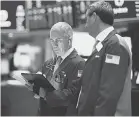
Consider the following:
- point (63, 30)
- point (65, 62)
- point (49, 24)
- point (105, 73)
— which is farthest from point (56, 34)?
point (49, 24)

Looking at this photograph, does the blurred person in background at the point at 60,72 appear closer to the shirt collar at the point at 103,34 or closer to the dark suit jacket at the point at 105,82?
the dark suit jacket at the point at 105,82

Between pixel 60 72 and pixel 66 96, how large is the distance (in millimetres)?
223

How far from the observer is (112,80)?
6.82ft

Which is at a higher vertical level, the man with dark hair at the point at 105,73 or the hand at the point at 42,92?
the man with dark hair at the point at 105,73

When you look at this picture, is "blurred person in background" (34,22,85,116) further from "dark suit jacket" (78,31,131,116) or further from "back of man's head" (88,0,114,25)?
"back of man's head" (88,0,114,25)

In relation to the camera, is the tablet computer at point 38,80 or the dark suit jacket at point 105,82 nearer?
the dark suit jacket at point 105,82

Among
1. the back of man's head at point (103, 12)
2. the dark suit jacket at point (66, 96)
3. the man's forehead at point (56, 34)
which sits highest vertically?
the back of man's head at point (103, 12)

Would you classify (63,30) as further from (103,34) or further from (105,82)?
(105,82)

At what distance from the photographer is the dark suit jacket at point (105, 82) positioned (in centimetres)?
207

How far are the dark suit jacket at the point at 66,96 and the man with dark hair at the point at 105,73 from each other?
0.83 feet

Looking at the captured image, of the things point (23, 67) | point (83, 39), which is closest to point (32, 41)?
point (23, 67)

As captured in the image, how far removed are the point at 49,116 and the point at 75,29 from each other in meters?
2.06

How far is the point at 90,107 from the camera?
2213 mm

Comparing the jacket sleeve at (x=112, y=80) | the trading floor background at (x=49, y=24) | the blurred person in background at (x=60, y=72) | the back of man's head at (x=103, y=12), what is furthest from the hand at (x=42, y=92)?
the trading floor background at (x=49, y=24)
